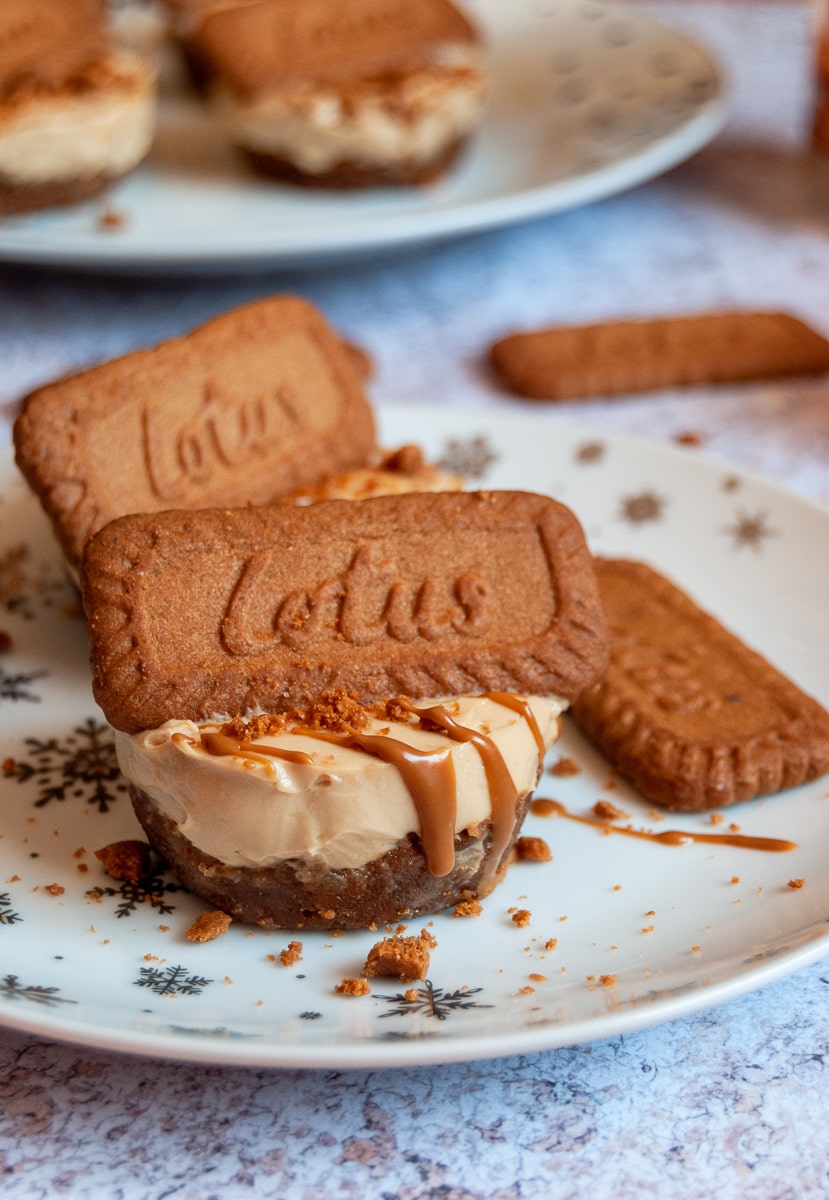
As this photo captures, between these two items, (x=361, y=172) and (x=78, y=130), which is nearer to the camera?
(x=78, y=130)

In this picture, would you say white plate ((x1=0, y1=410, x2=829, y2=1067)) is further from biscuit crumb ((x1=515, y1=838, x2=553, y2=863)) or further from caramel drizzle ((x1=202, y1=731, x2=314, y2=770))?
caramel drizzle ((x1=202, y1=731, x2=314, y2=770))

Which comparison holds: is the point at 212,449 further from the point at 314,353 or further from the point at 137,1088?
the point at 137,1088

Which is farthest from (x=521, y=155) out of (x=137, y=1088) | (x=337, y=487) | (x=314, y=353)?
(x=137, y=1088)

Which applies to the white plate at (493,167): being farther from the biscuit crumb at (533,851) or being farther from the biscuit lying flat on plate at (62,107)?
the biscuit crumb at (533,851)

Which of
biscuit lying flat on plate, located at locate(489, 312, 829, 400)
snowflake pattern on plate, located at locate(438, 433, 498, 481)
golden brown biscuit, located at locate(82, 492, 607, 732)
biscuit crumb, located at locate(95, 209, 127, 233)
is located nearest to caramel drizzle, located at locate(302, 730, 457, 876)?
golden brown biscuit, located at locate(82, 492, 607, 732)

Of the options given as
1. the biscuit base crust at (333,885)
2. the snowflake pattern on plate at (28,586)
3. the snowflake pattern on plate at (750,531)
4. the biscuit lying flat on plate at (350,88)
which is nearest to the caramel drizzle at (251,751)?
the biscuit base crust at (333,885)

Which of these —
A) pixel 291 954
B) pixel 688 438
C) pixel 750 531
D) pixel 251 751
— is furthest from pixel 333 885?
pixel 688 438

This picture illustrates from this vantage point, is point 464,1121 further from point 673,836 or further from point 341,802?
point 673,836

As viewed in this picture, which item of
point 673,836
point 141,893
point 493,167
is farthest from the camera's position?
point 493,167
